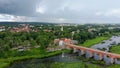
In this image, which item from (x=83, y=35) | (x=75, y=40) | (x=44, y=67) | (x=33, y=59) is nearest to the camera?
(x=44, y=67)

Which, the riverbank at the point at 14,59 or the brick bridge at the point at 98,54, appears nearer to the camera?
the riverbank at the point at 14,59

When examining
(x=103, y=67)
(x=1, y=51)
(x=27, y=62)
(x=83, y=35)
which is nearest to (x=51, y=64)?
(x=27, y=62)

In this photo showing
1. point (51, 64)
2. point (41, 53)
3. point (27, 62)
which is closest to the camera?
point (51, 64)

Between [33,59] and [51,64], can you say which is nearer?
[51,64]

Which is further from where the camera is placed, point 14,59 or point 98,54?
point 98,54

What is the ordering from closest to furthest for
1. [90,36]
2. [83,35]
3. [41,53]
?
[41,53] → [83,35] → [90,36]

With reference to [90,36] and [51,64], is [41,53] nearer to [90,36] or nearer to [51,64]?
[51,64]

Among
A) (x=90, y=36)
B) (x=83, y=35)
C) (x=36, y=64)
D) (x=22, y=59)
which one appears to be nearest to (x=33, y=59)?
(x=22, y=59)

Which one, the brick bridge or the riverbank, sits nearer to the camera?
the riverbank

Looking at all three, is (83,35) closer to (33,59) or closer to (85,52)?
(85,52)
